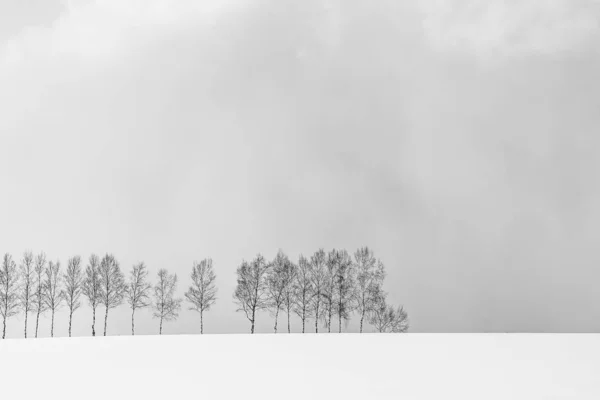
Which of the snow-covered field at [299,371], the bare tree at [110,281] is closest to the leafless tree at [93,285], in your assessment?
the bare tree at [110,281]

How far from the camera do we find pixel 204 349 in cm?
3153

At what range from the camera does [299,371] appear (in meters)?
21.8

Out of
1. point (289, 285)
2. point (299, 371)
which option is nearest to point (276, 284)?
point (289, 285)

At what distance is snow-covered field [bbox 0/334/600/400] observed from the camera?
17062 millimetres

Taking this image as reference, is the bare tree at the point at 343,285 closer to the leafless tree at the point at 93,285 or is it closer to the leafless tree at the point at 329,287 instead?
the leafless tree at the point at 329,287

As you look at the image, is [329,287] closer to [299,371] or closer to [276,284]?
[276,284]

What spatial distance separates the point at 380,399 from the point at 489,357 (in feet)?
49.3

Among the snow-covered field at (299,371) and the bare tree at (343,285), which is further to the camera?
the bare tree at (343,285)

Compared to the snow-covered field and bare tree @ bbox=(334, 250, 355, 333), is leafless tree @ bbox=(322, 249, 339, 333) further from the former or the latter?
the snow-covered field

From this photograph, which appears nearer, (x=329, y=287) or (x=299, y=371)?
(x=299, y=371)

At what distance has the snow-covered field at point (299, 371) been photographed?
17062 millimetres

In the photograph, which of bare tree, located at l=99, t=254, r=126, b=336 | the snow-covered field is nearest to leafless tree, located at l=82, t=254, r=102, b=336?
bare tree, located at l=99, t=254, r=126, b=336

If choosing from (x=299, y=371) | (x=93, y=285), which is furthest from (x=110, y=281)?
(x=299, y=371)

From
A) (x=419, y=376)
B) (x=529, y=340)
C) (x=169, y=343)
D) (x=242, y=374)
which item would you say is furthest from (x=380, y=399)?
(x=529, y=340)
